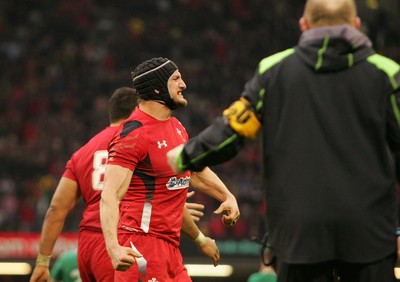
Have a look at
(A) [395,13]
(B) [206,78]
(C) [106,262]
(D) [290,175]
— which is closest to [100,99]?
(B) [206,78]

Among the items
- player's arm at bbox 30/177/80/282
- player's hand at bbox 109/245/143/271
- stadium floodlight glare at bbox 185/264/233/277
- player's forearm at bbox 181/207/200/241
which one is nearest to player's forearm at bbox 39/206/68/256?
player's arm at bbox 30/177/80/282

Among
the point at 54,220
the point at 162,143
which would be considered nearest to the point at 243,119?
the point at 162,143

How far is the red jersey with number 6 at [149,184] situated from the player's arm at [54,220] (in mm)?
1212

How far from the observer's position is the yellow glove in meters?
4.26

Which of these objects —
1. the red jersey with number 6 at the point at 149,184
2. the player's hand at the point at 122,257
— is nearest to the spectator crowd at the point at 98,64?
the red jersey with number 6 at the point at 149,184

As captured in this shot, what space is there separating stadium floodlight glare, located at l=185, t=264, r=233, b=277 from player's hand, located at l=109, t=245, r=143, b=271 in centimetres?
843

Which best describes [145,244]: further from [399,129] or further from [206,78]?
[206,78]

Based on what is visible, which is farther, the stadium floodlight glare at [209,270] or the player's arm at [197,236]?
the stadium floodlight glare at [209,270]

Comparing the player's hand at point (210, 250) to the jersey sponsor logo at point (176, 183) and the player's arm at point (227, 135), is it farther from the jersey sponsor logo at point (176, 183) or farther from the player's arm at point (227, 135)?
the player's arm at point (227, 135)

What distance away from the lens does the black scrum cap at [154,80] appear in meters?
6.27

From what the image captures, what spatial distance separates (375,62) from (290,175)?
59 centimetres

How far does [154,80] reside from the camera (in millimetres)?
6324

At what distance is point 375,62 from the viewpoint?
419 centimetres

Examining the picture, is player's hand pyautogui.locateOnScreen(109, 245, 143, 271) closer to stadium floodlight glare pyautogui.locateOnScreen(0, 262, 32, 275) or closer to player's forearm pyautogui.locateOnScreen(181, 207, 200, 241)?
player's forearm pyautogui.locateOnScreen(181, 207, 200, 241)
